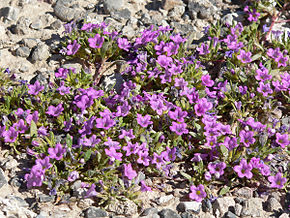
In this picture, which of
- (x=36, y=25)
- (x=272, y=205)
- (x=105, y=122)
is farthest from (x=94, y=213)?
(x=36, y=25)

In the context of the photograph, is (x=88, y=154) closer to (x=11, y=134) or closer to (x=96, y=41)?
(x=11, y=134)

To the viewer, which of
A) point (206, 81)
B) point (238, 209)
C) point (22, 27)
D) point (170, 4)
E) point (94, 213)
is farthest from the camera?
point (170, 4)

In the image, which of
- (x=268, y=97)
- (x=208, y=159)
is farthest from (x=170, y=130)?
(x=268, y=97)

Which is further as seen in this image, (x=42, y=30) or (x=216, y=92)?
(x=42, y=30)

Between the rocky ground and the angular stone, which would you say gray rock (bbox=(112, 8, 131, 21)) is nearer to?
the rocky ground

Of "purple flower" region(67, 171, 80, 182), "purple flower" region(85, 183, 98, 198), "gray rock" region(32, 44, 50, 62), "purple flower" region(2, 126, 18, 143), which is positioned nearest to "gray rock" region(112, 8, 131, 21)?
Answer: "gray rock" region(32, 44, 50, 62)

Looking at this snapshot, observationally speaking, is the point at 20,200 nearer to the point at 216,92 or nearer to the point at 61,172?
the point at 61,172
